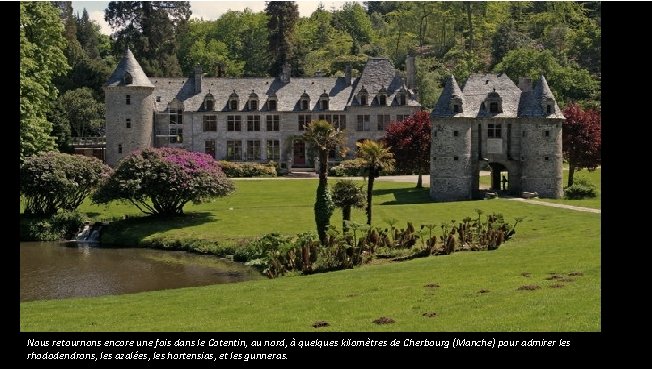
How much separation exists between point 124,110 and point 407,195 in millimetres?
27104

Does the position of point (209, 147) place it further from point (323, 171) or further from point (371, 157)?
point (323, 171)

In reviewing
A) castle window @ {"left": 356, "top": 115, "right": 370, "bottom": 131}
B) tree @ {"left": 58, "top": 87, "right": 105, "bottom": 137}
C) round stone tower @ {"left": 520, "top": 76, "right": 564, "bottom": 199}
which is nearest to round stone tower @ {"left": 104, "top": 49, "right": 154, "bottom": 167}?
tree @ {"left": 58, "top": 87, "right": 105, "bottom": 137}

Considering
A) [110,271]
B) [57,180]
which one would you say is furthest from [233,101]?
[110,271]

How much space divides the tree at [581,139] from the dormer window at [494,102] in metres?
5.77

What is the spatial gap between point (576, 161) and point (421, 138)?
35.3 ft

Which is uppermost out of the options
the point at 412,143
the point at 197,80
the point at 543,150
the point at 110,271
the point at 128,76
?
the point at 197,80

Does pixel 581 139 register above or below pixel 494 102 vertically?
below

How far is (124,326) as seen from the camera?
73.3 feet

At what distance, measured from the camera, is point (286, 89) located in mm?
81500

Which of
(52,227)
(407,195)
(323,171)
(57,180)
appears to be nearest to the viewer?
(323,171)

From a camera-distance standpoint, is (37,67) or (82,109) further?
(82,109)

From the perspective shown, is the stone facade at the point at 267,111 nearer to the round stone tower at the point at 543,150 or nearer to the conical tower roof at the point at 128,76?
the conical tower roof at the point at 128,76

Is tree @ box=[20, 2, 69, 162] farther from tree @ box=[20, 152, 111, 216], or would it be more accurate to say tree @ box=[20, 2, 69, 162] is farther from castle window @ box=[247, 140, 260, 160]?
castle window @ box=[247, 140, 260, 160]

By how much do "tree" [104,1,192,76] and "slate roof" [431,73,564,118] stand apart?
48851mm
